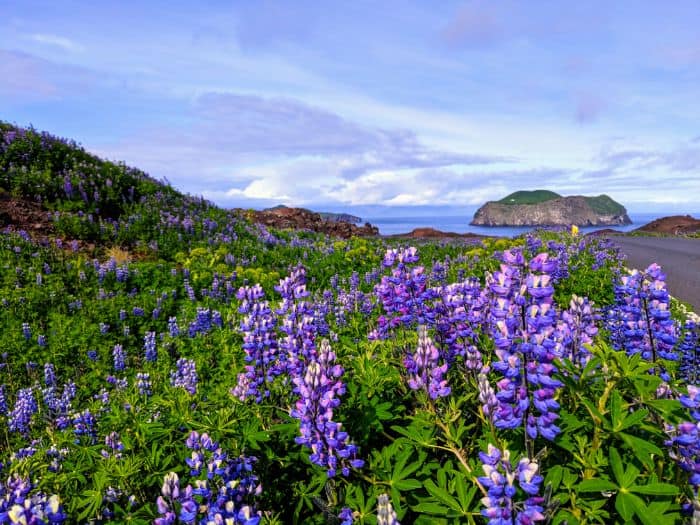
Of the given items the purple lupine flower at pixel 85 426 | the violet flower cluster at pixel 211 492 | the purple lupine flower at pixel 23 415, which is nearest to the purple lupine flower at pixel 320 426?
the violet flower cluster at pixel 211 492

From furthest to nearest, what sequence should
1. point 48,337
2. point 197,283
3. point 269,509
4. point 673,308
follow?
point 197,283, point 673,308, point 48,337, point 269,509

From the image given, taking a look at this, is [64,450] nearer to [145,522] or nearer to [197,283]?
[145,522]

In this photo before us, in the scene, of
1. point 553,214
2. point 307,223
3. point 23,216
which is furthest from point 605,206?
point 23,216

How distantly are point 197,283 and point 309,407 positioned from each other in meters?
7.88

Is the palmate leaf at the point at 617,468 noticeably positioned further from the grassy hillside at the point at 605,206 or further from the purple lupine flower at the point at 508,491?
the grassy hillside at the point at 605,206

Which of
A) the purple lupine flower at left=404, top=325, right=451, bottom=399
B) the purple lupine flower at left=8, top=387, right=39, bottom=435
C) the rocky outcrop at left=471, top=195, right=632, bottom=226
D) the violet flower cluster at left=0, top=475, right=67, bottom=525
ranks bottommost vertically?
the purple lupine flower at left=8, top=387, right=39, bottom=435

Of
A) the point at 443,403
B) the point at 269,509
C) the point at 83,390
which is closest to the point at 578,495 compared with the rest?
the point at 443,403

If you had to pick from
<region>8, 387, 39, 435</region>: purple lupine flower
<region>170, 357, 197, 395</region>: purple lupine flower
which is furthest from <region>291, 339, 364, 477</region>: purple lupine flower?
<region>8, 387, 39, 435</region>: purple lupine flower

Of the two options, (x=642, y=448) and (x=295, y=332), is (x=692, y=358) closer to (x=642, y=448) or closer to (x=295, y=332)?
(x=642, y=448)

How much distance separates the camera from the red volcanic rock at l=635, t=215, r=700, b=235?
3219cm

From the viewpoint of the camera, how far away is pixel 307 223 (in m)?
23.6

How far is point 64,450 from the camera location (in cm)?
380

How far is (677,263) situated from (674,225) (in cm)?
2543

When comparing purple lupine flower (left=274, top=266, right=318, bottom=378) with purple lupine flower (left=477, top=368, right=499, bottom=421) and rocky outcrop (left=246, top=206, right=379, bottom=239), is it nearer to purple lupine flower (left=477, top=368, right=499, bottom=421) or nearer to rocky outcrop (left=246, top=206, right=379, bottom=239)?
purple lupine flower (left=477, top=368, right=499, bottom=421)
